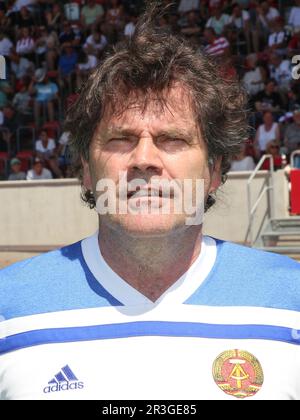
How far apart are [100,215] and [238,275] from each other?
→ 0.41 m

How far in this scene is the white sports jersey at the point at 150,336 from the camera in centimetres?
179

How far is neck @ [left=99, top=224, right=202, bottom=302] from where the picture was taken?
1949mm

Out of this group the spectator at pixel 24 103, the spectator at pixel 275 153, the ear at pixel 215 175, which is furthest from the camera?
the spectator at pixel 24 103

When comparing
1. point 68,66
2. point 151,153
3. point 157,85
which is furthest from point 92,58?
point 151,153

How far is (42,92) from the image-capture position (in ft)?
52.8

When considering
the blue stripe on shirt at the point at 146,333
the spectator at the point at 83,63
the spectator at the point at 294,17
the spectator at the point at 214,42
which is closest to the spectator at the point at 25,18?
the spectator at the point at 83,63

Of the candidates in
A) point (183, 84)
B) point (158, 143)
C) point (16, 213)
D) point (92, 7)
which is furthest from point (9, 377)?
point (92, 7)

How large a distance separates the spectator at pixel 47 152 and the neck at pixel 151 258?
12.2 metres

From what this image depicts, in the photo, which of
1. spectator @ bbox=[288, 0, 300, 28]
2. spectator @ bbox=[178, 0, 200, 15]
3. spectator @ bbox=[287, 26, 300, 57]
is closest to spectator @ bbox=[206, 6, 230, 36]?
spectator @ bbox=[178, 0, 200, 15]

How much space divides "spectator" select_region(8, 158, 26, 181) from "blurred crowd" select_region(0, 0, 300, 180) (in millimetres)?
23

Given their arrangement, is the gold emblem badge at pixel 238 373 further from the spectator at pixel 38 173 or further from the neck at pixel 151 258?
the spectator at pixel 38 173

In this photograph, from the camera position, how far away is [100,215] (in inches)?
78.0
